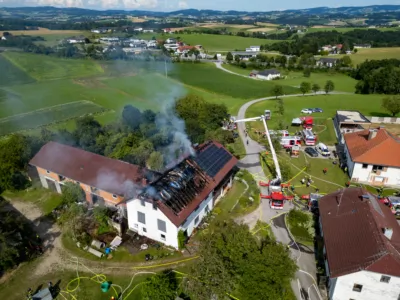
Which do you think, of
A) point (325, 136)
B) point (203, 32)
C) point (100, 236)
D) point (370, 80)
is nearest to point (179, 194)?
point (100, 236)

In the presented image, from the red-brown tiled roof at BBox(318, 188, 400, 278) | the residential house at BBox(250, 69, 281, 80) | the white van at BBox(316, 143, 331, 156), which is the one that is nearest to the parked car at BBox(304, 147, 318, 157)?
the white van at BBox(316, 143, 331, 156)

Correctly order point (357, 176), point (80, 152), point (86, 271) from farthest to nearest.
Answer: point (357, 176), point (80, 152), point (86, 271)

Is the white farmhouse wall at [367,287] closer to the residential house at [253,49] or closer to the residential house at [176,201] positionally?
the residential house at [176,201]

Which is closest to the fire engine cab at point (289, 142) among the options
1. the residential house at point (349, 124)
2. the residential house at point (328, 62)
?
the residential house at point (349, 124)

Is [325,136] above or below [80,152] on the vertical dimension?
below

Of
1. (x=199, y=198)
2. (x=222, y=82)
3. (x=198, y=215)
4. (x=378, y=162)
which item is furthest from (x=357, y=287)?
(x=222, y=82)

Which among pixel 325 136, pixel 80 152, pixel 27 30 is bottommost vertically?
pixel 325 136

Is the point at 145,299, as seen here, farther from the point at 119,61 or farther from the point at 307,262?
the point at 119,61

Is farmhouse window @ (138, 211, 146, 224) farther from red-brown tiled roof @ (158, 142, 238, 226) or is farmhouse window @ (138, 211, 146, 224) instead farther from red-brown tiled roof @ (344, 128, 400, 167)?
red-brown tiled roof @ (344, 128, 400, 167)
